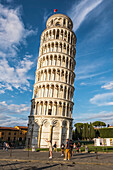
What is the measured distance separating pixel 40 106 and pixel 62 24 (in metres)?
30.9

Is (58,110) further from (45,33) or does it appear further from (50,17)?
(50,17)

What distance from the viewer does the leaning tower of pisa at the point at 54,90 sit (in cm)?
3681

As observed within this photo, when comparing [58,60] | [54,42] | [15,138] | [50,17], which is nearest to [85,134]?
[15,138]

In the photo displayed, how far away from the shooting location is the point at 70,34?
158ft

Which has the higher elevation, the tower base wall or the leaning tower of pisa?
the leaning tower of pisa

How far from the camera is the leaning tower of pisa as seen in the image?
36.8 meters

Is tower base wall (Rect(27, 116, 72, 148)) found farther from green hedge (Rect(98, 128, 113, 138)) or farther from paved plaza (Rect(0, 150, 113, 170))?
paved plaza (Rect(0, 150, 113, 170))

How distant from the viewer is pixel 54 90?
4000 cm

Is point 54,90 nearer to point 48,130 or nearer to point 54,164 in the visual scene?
point 48,130

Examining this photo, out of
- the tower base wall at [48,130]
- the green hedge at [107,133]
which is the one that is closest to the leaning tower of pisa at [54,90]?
the tower base wall at [48,130]

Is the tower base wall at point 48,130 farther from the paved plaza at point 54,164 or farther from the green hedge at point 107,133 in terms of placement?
A: the paved plaza at point 54,164

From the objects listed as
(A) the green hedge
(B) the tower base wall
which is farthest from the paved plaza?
(A) the green hedge

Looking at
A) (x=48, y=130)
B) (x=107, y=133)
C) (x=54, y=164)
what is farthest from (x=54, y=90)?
(x=54, y=164)

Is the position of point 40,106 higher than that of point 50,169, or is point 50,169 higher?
point 40,106
